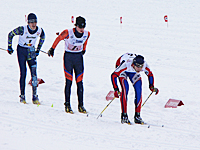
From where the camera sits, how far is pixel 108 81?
389 inches

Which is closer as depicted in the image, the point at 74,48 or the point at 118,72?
the point at 118,72

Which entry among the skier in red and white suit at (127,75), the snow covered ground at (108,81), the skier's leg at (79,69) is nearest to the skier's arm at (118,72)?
the skier in red and white suit at (127,75)

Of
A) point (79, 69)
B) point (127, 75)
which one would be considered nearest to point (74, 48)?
point (79, 69)

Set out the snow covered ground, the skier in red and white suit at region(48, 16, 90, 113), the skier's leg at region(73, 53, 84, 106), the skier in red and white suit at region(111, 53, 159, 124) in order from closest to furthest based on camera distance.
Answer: the snow covered ground
the skier in red and white suit at region(111, 53, 159, 124)
the skier in red and white suit at region(48, 16, 90, 113)
the skier's leg at region(73, 53, 84, 106)

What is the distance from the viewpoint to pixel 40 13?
66.5 ft

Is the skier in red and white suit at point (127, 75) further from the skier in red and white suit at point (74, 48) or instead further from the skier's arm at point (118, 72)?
the skier in red and white suit at point (74, 48)

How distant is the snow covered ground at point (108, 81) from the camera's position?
17.5 ft

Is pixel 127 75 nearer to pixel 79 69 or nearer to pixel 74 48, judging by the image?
pixel 79 69

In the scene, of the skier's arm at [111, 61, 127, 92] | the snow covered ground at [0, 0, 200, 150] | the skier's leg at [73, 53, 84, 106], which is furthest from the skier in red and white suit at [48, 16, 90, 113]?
the skier's arm at [111, 61, 127, 92]

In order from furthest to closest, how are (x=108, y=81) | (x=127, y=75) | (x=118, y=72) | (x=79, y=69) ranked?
1. (x=108, y=81)
2. (x=79, y=69)
3. (x=127, y=75)
4. (x=118, y=72)

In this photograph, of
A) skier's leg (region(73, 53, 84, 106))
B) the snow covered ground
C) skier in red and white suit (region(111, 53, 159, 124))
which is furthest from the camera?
skier's leg (region(73, 53, 84, 106))

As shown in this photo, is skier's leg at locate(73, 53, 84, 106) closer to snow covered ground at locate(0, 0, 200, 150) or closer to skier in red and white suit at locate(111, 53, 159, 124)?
snow covered ground at locate(0, 0, 200, 150)

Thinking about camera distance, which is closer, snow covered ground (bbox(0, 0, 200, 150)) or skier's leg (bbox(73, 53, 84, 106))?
snow covered ground (bbox(0, 0, 200, 150))

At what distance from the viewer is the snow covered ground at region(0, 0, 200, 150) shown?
210 inches
